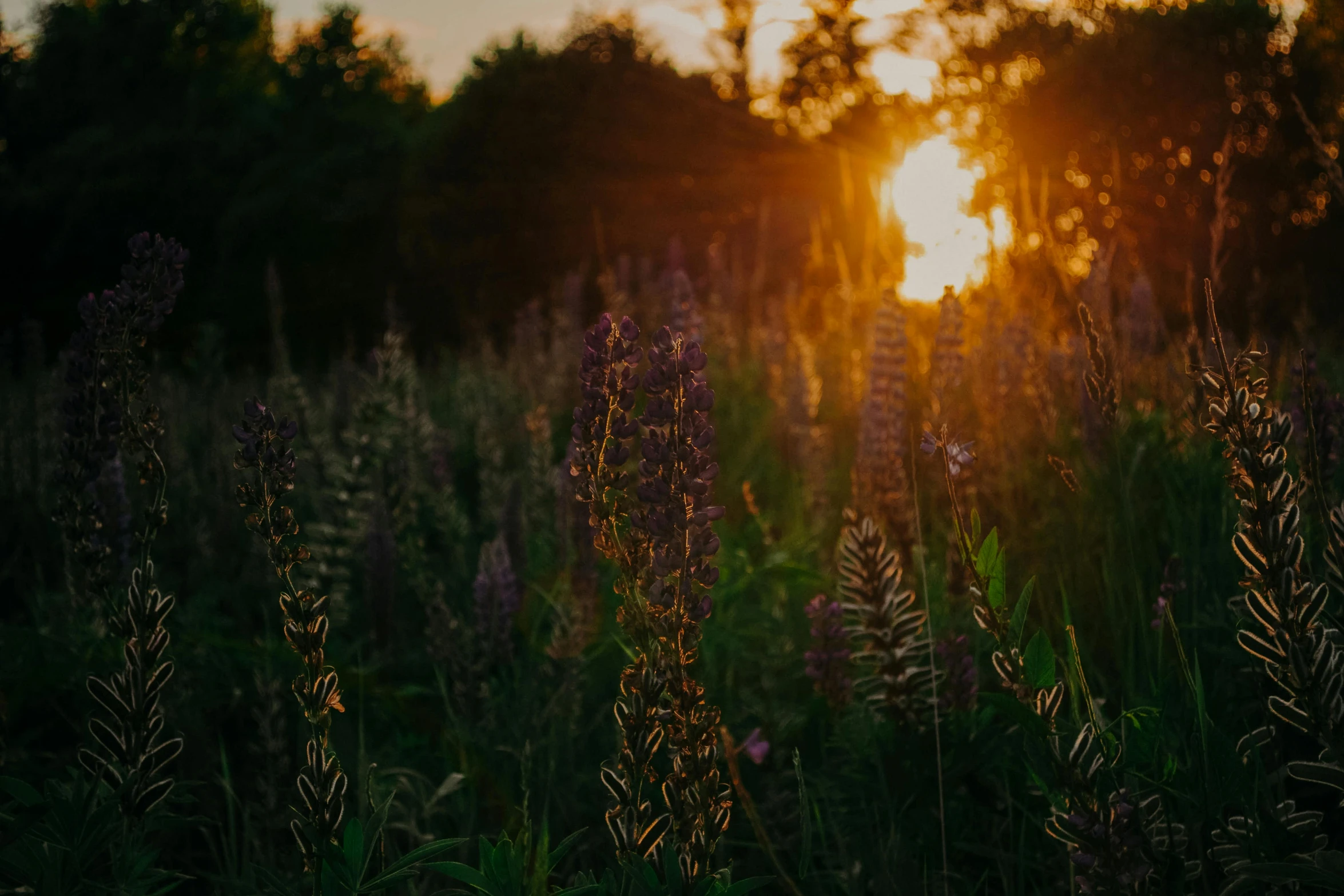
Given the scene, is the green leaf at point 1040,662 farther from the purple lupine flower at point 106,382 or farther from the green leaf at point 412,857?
the purple lupine flower at point 106,382

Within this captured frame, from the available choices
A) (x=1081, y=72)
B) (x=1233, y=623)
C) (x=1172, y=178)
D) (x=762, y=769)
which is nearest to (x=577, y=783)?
(x=762, y=769)

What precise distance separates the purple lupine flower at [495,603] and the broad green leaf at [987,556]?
1.64 metres

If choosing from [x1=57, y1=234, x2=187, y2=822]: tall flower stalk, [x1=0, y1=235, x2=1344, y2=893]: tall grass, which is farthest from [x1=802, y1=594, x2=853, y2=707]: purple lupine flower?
[x1=57, y1=234, x2=187, y2=822]: tall flower stalk

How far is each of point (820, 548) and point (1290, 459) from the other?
142cm

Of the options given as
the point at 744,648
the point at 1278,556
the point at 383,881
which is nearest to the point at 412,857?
the point at 383,881

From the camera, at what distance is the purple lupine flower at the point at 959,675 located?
69.8 inches

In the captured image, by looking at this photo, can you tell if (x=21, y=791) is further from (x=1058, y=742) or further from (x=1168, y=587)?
(x=1168, y=587)

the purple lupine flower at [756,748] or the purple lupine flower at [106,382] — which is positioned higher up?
the purple lupine flower at [106,382]

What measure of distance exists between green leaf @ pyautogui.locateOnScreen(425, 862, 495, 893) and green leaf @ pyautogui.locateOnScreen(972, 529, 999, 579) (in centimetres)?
71

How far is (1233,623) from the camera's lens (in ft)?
6.29

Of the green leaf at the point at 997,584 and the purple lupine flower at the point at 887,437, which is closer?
the green leaf at the point at 997,584

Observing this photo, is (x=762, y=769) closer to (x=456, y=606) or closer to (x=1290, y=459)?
(x=456, y=606)

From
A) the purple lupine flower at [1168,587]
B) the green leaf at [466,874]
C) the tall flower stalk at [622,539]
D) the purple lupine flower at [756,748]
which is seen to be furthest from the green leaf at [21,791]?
the purple lupine flower at [1168,587]

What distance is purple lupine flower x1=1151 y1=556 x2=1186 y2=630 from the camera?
1646 millimetres
